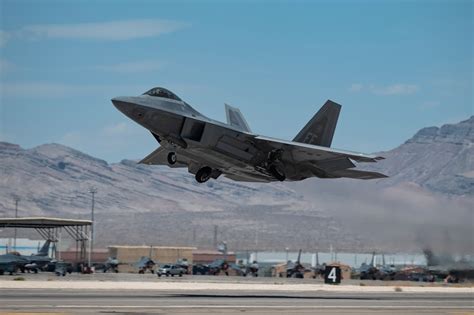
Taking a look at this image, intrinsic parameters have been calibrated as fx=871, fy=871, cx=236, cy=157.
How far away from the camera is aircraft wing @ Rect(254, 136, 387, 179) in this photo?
40625 mm

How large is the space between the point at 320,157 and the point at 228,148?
4573mm

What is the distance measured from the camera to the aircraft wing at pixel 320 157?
133 ft

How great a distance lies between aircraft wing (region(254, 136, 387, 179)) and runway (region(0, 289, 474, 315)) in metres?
6.25

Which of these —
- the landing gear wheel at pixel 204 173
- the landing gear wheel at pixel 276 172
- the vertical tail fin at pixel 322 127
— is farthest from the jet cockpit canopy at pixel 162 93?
the vertical tail fin at pixel 322 127

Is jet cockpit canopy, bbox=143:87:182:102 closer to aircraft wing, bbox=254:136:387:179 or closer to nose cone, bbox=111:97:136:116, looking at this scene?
nose cone, bbox=111:97:136:116

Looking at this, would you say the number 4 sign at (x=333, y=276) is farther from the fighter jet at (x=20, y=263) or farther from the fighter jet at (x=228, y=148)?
the fighter jet at (x=20, y=263)

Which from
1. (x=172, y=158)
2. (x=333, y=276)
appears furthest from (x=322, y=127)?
(x=333, y=276)

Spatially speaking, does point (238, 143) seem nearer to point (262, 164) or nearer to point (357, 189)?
point (262, 164)

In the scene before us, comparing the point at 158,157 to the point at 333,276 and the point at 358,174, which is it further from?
the point at 333,276

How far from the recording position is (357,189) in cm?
6166

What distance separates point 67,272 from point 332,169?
45.1 metres

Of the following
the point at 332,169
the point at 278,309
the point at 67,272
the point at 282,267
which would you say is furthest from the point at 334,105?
the point at 282,267

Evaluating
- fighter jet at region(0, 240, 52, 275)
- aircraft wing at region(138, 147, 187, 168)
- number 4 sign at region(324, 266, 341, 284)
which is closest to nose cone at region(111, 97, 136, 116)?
aircraft wing at region(138, 147, 187, 168)

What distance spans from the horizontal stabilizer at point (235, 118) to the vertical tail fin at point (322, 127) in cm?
291
